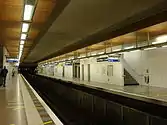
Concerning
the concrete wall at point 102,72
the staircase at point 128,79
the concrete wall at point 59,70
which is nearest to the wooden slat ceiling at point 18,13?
the concrete wall at point 102,72

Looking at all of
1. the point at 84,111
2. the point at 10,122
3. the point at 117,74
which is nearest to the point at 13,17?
the point at 10,122

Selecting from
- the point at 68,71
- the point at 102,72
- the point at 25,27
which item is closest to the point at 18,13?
the point at 25,27

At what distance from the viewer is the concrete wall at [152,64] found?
55.8 ft

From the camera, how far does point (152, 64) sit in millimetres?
18391

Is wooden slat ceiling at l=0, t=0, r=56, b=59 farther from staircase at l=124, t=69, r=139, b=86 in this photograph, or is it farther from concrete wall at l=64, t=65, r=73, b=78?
concrete wall at l=64, t=65, r=73, b=78

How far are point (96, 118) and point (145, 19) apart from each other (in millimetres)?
5739

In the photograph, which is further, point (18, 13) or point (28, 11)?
point (18, 13)

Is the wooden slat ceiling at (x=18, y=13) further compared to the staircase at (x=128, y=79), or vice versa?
the staircase at (x=128, y=79)

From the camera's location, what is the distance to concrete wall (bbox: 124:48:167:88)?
55.8 ft

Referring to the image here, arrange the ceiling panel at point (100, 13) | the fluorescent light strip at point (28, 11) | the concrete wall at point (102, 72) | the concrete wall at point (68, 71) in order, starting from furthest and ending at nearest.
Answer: the concrete wall at point (68, 71)
the concrete wall at point (102, 72)
the fluorescent light strip at point (28, 11)
the ceiling panel at point (100, 13)

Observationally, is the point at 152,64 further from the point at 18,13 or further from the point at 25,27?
the point at 18,13

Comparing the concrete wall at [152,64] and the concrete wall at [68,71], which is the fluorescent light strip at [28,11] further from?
the concrete wall at [68,71]

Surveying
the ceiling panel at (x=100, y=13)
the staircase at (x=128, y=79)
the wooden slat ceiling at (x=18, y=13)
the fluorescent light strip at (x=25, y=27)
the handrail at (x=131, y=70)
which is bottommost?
the staircase at (x=128, y=79)

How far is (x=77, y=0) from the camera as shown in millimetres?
6980
